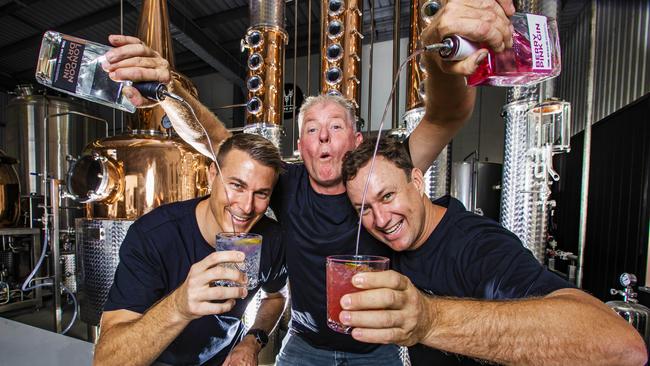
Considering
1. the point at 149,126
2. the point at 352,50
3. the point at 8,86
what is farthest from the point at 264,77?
the point at 8,86

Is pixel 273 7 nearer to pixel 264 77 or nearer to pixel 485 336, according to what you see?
pixel 264 77

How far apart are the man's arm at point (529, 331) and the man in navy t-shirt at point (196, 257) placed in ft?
Result: 2.68

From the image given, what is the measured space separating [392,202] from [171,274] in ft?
3.57

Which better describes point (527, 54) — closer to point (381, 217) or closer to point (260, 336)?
point (381, 217)

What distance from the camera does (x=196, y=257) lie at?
5.46 feet

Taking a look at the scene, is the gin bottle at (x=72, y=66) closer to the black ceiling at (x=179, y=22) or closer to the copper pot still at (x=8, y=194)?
the copper pot still at (x=8, y=194)

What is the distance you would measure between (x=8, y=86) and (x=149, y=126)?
11687 millimetres

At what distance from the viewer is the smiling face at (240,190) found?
161cm

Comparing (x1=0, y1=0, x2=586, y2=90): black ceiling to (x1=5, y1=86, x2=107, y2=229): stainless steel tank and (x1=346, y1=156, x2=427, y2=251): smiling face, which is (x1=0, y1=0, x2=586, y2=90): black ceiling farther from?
(x1=346, y1=156, x2=427, y2=251): smiling face

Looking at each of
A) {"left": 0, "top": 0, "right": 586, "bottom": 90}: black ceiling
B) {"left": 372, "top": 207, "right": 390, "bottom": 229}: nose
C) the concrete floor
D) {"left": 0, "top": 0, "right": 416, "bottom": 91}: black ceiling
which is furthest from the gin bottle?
{"left": 0, "top": 0, "right": 416, "bottom": 91}: black ceiling

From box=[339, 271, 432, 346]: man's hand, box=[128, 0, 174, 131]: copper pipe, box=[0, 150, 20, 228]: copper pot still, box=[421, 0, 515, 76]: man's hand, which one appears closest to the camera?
box=[339, 271, 432, 346]: man's hand

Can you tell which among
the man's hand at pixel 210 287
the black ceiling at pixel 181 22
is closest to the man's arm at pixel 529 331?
the man's hand at pixel 210 287

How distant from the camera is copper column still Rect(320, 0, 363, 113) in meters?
3.11

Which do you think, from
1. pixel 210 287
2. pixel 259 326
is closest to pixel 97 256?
pixel 259 326
